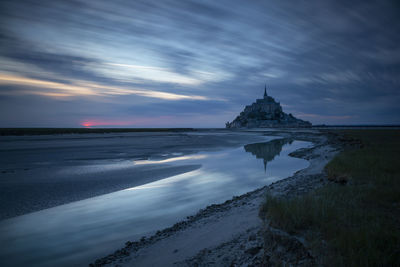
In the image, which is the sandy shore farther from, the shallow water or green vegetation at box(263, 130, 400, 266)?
the shallow water

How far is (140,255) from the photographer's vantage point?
483 centimetres

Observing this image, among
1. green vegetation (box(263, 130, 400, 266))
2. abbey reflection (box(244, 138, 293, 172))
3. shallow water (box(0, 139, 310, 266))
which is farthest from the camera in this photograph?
abbey reflection (box(244, 138, 293, 172))

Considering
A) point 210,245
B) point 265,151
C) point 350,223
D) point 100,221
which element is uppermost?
point 350,223

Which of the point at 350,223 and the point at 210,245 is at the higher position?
the point at 350,223

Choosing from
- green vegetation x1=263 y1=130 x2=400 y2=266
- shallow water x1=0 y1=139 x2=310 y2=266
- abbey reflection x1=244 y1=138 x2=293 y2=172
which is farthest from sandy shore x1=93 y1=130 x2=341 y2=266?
abbey reflection x1=244 y1=138 x2=293 y2=172

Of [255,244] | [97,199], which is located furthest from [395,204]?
[97,199]

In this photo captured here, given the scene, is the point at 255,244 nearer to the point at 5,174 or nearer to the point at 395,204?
→ the point at 395,204

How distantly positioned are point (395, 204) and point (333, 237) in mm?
3322

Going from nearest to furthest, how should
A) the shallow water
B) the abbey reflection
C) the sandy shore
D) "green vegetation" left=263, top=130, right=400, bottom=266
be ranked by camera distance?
1. "green vegetation" left=263, top=130, right=400, bottom=266
2. the sandy shore
3. the shallow water
4. the abbey reflection

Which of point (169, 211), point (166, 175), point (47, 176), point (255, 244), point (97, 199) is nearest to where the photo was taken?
point (255, 244)

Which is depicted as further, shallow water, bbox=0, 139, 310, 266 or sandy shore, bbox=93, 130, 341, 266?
shallow water, bbox=0, 139, 310, 266

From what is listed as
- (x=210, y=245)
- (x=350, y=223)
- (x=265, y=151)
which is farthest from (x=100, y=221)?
(x=265, y=151)

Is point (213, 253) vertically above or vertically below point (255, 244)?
below

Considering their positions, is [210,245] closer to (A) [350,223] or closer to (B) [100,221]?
(A) [350,223]
